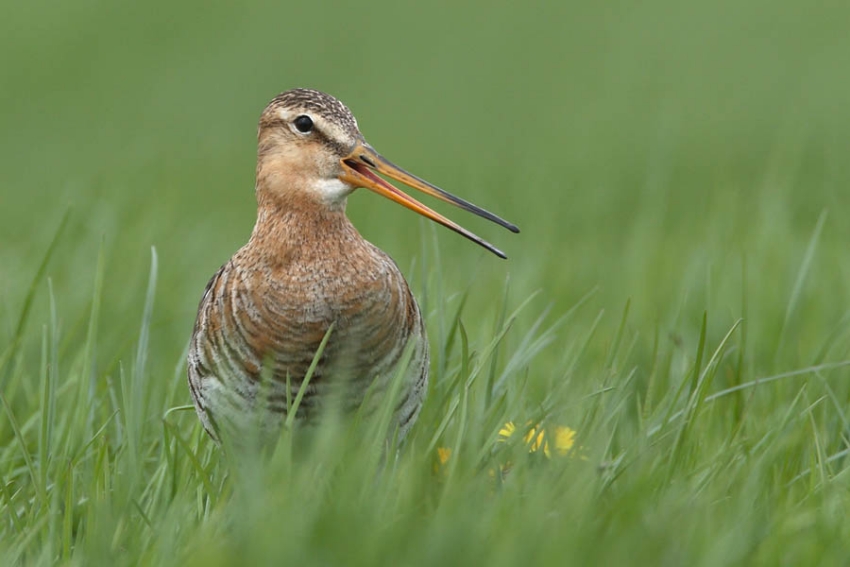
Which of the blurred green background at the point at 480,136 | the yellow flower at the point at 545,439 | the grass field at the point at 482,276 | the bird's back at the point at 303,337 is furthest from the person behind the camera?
the blurred green background at the point at 480,136

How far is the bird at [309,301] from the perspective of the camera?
184 inches

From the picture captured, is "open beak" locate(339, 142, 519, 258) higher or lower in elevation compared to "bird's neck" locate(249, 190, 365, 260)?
higher

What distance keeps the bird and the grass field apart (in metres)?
0.20

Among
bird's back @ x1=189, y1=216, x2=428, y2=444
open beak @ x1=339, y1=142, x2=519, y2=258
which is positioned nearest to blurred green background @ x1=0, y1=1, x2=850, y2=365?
open beak @ x1=339, y1=142, x2=519, y2=258

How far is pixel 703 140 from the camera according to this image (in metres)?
11.5

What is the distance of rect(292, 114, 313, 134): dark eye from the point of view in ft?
16.3

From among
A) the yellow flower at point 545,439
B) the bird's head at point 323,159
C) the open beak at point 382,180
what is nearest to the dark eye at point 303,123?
the bird's head at point 323,159

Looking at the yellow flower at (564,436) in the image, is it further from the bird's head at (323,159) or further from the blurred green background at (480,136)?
the blurred green background at (480,136)

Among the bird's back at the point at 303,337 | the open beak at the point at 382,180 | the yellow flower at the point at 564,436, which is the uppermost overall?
the open beak at the point at 382,180

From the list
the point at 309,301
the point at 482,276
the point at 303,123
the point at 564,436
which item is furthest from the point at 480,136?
the point at 564,436

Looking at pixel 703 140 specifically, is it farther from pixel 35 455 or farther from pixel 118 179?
pixel 35 455

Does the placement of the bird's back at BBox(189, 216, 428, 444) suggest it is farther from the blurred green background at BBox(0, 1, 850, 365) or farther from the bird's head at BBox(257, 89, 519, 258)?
the blurred green background at BBox(0, 1, 850, 365)

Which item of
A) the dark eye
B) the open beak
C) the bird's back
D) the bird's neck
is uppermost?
the dark eye

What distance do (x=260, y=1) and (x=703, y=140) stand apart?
7295 millimetres
